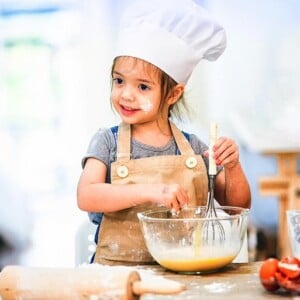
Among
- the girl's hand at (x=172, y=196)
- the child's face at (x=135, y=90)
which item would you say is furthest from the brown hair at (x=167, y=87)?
the girl's hand at (x=172, y=196)

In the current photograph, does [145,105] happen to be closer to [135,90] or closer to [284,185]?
[135,90]

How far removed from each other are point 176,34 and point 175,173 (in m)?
0.17

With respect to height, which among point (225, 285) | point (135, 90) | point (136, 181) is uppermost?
point (135, 90)

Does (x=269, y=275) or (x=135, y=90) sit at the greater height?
(x=135, y=90)

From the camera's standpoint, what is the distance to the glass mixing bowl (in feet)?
2.39

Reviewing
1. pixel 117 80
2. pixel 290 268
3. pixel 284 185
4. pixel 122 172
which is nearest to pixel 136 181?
pixel 122 172

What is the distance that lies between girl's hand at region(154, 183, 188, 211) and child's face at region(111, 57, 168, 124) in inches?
4.1

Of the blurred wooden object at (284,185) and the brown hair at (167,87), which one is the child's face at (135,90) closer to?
the brown hair at (167,87)

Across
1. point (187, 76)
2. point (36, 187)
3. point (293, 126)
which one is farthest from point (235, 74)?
point (187, 76)

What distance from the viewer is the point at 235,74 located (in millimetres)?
1910

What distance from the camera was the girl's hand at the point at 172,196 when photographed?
74cm

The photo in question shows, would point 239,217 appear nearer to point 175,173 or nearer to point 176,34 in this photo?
point 175,173

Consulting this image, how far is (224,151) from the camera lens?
0.79m

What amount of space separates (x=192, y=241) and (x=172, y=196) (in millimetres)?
55
